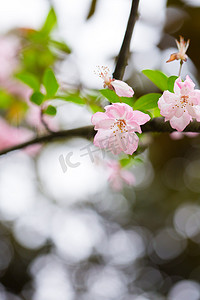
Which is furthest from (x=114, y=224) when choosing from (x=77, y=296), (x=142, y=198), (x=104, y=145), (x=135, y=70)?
(x=104, y=145)

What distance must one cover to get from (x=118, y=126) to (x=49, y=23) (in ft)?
2.63

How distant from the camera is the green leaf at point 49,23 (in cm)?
119

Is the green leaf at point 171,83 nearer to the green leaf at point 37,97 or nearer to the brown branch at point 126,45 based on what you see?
the brown branch at point 126,45

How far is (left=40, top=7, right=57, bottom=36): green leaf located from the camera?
3.91 ft

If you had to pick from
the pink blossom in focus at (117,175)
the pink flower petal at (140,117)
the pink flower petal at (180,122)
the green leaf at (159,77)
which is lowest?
the pink blossom in focus at (117,175)

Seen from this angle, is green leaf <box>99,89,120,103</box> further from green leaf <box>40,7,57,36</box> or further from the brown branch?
green leaf <box>40,7,57,36</box>

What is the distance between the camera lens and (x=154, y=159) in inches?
72.9

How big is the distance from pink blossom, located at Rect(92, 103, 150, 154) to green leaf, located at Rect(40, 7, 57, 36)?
0.79 meters

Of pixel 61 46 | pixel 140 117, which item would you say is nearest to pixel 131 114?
pixel 140 117

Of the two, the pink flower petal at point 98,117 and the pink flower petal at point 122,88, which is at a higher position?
the pink flower petal at point 122,88

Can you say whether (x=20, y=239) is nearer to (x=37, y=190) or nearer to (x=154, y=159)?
(x=37, y=190)

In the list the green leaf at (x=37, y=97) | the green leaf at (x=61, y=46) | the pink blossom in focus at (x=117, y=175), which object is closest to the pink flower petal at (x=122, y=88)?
the green leaf at (x=37, y=97)

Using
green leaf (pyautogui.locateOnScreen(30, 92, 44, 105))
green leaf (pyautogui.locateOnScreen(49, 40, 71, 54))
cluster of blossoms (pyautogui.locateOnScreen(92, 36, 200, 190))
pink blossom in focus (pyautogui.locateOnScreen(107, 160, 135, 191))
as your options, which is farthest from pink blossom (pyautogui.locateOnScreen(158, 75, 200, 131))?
green leaf (pyautogui.locateOnScreen(49, 40, 71, 54))

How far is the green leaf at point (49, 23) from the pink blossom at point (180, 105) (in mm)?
824
